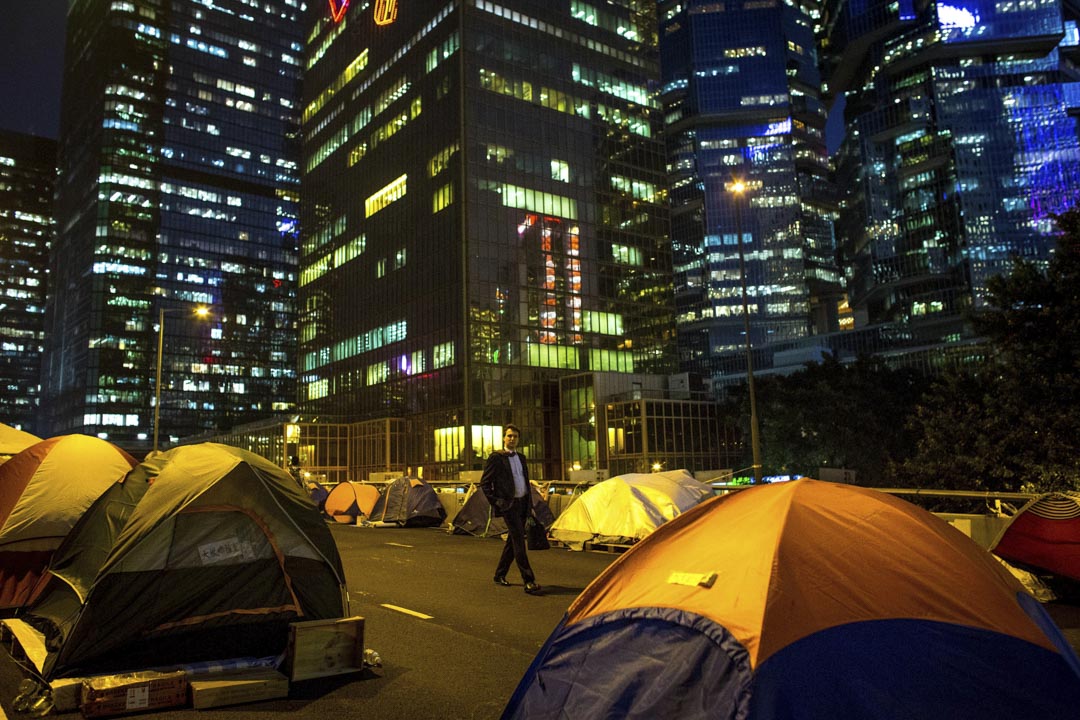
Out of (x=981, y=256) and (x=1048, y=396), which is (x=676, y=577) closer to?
(x=1048, y=396)

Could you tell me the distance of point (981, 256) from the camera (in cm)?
11169

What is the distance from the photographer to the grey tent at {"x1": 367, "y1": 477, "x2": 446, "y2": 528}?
24547mm

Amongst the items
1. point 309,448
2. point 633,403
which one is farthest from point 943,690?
point 309,448

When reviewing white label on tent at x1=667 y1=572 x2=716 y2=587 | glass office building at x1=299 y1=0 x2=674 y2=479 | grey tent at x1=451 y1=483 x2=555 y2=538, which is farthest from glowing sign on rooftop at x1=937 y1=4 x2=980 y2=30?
white label on tent at x1=667 y1=572 x2=716 y2=587

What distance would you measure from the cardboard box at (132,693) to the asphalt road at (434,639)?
0.12 m

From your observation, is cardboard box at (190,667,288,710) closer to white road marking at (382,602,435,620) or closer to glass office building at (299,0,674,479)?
white road marking at (382,602,435,620)

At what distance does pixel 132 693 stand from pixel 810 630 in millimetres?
5205

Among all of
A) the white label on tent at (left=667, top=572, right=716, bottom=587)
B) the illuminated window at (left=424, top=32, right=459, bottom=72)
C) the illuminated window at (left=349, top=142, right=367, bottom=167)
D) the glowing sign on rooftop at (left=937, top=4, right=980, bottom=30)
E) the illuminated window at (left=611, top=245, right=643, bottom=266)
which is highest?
the glowing sign on rooftop at (left=937, top=4, right=980, bottom=30)

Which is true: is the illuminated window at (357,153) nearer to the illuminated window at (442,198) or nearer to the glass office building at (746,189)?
the illuminated window at (442,198)

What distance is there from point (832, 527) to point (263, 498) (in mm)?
5486

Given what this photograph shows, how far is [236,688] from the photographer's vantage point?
6078mm

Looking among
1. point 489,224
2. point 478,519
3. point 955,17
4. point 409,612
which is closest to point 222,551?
point 409,612

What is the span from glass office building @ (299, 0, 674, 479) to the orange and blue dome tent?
49822 millimetres

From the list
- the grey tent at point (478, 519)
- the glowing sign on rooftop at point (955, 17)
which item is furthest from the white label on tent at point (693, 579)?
the glowing sign on rooftop at point (955, 17)
